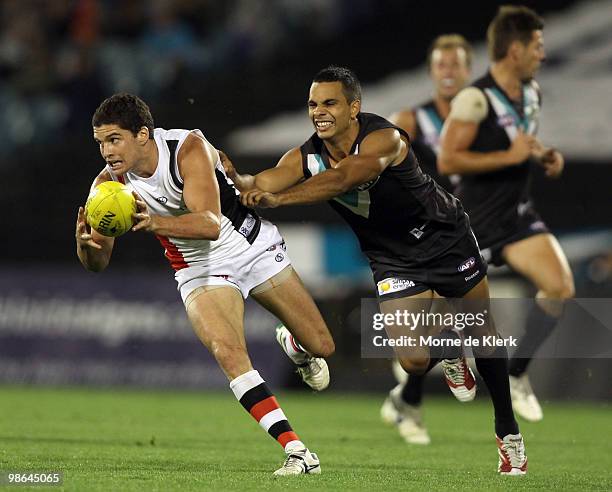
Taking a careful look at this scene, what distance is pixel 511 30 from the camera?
9.70m

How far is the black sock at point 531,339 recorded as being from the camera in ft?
32.0

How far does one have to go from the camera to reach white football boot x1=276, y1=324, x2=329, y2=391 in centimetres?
831

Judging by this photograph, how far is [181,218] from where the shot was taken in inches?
267

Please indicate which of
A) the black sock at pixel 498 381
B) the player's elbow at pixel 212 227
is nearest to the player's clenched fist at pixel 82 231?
the player's elbow at pixel 212 227

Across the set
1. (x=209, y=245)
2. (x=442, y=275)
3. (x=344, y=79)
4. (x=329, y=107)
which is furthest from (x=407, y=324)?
(x=344, y=79)

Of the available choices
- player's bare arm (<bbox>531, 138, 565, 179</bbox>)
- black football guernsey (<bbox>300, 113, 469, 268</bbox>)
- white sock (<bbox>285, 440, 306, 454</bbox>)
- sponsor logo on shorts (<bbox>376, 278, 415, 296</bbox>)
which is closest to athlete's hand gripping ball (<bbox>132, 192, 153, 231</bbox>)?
black football guernsey (<bbox>300, 113, 469, 268</bbox>)

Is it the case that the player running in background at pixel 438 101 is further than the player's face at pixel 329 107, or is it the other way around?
the player running in background at pixel 438 101

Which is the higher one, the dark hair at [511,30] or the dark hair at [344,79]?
the dark hair at [511,30]

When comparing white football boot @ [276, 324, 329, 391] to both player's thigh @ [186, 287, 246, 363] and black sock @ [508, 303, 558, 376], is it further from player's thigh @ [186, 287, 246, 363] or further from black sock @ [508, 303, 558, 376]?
black sock @ [508, 303, 558, 376]

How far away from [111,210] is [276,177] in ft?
4.13

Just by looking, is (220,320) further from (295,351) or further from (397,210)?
(397,210)

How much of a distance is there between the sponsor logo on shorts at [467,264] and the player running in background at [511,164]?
166 cm

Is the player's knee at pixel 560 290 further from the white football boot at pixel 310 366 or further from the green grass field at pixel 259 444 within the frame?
the white football boot at pixel 310 366

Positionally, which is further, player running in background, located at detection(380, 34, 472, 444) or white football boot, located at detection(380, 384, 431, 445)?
player running in background, located at detection(380, 34, 472, 444)
